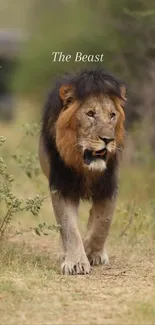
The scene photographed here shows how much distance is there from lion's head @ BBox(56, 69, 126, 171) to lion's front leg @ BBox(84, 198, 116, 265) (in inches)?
20.3

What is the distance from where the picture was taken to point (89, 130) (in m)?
7.48

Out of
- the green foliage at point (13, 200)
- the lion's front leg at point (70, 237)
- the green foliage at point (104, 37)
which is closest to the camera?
the lion's front leg at point (70, 237)

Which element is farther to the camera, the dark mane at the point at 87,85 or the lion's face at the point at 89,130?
the dark mane at the point at 87,85

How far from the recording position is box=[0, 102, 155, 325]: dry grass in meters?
6.06

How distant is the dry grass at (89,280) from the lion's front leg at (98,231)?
15cm

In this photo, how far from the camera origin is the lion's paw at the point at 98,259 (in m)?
8.12

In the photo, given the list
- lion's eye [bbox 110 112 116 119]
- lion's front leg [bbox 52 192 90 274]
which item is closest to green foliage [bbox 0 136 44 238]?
lion's front leg [bbox 52 192 90 274]

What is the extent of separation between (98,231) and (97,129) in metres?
0.99

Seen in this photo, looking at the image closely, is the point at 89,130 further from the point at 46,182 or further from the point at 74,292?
the point at 46,182

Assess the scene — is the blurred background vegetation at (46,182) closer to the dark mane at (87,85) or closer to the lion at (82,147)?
the lion at (82,147)

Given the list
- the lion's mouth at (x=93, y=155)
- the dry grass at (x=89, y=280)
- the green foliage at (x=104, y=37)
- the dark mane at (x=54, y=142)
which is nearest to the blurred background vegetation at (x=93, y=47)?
the green foliage at (x=104, y=37)

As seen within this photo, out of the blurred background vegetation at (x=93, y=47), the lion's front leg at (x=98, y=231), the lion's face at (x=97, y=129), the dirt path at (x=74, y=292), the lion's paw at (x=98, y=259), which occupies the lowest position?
the dirt path at (x=74, y=292)

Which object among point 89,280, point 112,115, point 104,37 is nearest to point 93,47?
point 104,37

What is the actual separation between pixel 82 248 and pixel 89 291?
899 mm
